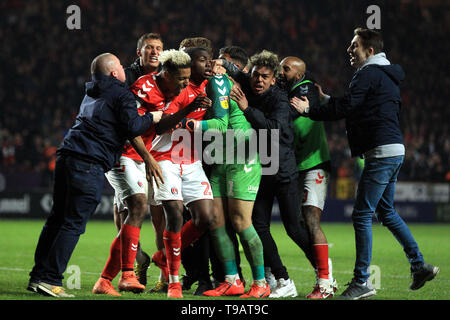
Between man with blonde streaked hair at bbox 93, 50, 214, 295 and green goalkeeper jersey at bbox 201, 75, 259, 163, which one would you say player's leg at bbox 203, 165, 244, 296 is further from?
man with blonde streaked hair at bbox 93, 50, 214, 295

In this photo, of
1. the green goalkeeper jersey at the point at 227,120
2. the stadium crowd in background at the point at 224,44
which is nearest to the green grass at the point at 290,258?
the green goalkeeper jersey at the point at 227,120

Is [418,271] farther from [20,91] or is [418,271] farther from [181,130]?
[20,91]

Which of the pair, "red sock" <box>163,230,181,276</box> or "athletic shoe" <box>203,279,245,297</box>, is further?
"athletic shoe" <box>203,279,245,297</box>

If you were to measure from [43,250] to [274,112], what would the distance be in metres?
2.44

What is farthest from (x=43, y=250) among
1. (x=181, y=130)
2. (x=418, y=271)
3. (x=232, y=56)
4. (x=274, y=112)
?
(x=418, y=271)

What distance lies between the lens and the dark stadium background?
20750 mm

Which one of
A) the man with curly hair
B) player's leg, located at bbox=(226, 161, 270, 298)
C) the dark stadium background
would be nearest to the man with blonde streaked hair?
the man with curly hair

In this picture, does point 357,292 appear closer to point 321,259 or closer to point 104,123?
point 321,259

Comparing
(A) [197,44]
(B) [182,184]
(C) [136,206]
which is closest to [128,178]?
(C) [136,206]

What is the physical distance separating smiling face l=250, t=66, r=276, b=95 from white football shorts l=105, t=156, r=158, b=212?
4.54 feet

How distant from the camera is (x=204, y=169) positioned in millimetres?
6910
